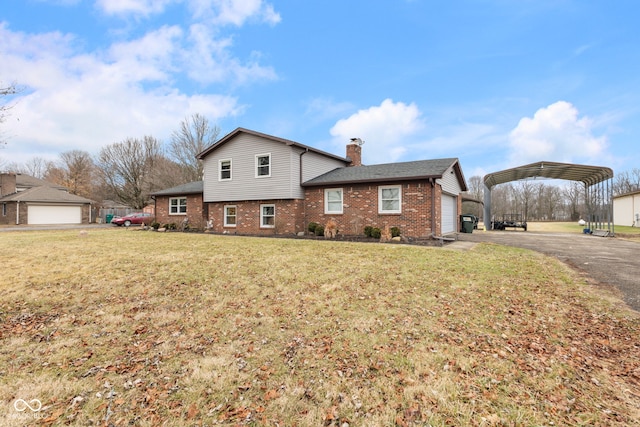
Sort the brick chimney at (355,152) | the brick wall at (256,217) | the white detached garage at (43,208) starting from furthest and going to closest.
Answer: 1. the white detached garage at (43,208)
2. the brick chimney at (355,152)
3. the brick wall at (256,217)

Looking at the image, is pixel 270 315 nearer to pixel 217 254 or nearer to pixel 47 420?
pixel 47 420

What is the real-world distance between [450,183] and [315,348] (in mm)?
14744

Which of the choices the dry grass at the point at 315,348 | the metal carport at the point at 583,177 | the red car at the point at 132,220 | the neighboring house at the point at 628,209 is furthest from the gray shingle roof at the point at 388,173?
the neighboring house at the point at 628,209

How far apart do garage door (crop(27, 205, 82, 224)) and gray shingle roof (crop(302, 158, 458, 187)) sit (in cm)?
3167

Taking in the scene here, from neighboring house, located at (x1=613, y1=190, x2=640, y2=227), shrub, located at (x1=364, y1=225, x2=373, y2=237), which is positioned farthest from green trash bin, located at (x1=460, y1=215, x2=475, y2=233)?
neighboring house, located at (x1=613, y1=190, x2=640, y2=227)

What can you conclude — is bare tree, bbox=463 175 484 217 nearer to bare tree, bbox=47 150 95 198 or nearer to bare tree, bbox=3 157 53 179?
bare tree, bbox=47 150 95 198

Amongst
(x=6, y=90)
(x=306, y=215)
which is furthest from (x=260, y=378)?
(x=306, y=215)

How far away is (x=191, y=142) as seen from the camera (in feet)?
107

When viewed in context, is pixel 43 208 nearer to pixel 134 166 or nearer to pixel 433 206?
pixel 134 166

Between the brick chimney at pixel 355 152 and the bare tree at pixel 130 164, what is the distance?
28.8 metres

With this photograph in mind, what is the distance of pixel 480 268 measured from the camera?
754 cm

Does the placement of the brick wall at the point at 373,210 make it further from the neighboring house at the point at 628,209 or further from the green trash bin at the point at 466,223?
the neighboring house at the point at 628,209

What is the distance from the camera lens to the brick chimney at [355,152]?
19.9 m

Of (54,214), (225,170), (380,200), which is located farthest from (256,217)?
(54,214)
